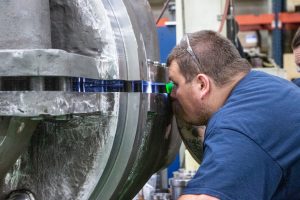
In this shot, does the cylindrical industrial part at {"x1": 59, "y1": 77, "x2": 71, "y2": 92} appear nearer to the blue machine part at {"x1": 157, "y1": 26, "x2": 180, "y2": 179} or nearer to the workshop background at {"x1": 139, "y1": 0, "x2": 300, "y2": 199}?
the workshop background at {"x1": 139, "y1": 0, "x2": 300, "y2": 199}

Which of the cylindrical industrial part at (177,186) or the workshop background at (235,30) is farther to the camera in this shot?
the workshop background at (235,30)

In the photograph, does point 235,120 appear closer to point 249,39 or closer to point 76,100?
point 76,100

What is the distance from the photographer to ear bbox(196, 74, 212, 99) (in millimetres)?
1033

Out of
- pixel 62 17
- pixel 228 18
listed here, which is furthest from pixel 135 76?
pixel 228 18

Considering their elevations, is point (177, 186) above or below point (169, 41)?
below

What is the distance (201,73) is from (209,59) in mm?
37

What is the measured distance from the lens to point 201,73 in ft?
3.38

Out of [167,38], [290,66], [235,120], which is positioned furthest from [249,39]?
[235,120]

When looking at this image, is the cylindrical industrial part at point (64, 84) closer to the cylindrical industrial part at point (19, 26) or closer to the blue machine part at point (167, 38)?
the cylindrical industrial part at point (19, 26)

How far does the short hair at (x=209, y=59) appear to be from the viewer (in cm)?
104

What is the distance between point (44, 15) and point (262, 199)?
490mm

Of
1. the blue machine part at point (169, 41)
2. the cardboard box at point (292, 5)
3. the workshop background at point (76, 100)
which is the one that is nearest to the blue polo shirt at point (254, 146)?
the workshop background at point (76, 100)

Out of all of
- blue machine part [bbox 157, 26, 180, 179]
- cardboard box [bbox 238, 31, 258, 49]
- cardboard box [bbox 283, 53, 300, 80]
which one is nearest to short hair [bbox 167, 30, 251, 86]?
blue machine part [bbox 157, 26, 180, 179]

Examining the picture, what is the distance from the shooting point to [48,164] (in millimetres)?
729
